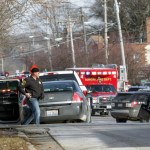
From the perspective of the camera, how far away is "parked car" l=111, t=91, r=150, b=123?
22.3 metres

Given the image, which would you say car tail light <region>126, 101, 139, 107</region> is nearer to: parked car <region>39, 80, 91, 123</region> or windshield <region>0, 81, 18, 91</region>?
parked car <region>39, 80, 91, 123</region>

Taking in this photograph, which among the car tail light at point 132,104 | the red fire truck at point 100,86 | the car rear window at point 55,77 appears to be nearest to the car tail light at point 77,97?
the car rear window at point 55,77

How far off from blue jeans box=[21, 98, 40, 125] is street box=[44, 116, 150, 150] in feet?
2.77

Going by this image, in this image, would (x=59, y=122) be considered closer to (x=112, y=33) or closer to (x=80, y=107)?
(x=80, y=107)

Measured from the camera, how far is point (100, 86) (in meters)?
32.4

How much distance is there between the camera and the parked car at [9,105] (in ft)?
56.4

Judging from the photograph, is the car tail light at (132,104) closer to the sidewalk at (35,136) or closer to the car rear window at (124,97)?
the car rear window at (124,97)

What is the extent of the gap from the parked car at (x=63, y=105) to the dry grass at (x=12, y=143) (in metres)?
4.48

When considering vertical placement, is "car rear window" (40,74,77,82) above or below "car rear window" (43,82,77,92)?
above

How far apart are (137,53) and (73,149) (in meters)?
50.6

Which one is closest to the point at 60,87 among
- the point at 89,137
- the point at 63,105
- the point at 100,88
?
the point at 63,105

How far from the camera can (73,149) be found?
34.4ft

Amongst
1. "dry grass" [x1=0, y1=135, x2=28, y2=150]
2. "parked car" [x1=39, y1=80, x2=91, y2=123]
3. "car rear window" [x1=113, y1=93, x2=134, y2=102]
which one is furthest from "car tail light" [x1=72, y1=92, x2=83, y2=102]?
"car rear window" [x1=113, y1=93, x2=134, y2=102]

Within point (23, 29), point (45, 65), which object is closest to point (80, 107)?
point (23, 29)
